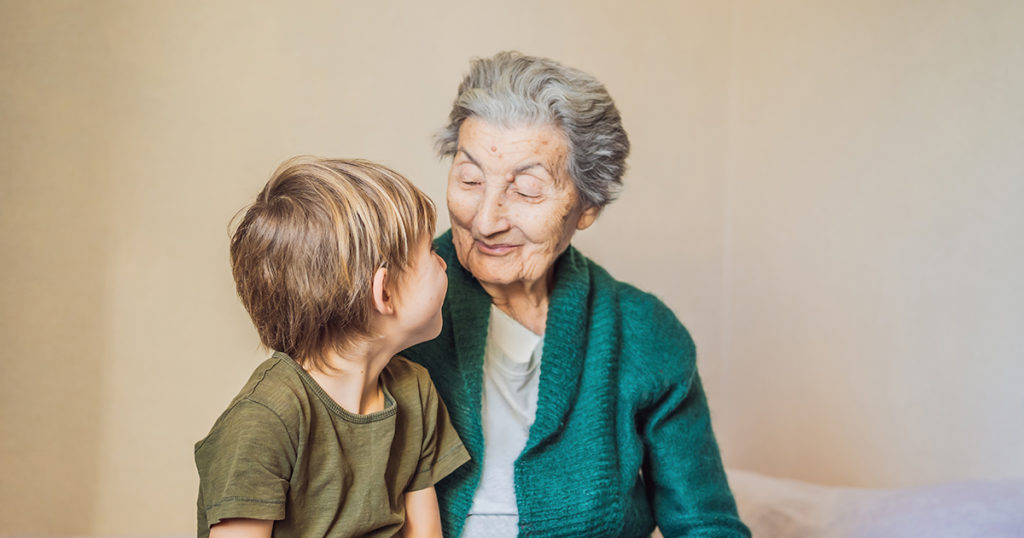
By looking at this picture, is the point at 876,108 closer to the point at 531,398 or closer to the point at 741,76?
the point at 741,76

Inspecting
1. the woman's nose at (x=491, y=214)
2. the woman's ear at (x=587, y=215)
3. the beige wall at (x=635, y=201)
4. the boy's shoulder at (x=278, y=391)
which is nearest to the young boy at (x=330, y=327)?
the boy's shoulder at (x=278, y=391)

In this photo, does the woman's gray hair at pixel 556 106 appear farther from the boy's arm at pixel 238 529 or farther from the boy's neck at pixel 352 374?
the boy's arm at pixel 238 529

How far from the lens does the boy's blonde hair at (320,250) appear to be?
3.90ft

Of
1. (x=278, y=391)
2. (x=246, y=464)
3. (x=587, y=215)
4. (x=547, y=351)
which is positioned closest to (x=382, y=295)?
(x=278, y=391)

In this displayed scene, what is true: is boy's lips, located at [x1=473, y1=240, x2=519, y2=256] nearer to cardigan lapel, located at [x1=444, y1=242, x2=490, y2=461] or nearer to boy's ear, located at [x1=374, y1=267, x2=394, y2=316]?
cardigan lapel, located at [x1=444, y1=242, x2=490, y2=461]

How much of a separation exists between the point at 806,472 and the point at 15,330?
2294mm

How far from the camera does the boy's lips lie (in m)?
1.52

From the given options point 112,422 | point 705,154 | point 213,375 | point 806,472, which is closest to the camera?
point 112,422

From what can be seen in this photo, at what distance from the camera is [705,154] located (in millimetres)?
3064

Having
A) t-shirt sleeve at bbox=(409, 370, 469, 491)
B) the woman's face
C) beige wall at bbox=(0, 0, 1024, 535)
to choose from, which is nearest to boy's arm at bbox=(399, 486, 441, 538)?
t-shirt sleeve at bbox=(409, 370, 469, 491)

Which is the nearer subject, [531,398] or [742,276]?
[531,398]

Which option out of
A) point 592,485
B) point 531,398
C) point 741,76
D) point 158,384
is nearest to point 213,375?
point 158,384

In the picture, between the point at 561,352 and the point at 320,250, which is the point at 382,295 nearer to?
the point at 320,250

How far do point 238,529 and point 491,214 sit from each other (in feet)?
2.12
